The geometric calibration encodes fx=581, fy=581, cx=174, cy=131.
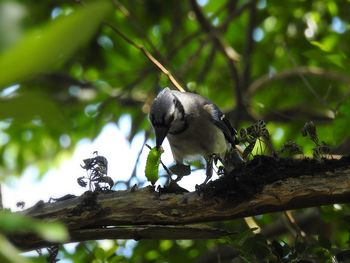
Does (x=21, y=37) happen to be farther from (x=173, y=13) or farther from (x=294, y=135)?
(x=173, y=13)

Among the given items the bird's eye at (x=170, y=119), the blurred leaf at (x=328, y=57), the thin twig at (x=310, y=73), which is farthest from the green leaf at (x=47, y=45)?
the thin twig at (x=310, y=73)

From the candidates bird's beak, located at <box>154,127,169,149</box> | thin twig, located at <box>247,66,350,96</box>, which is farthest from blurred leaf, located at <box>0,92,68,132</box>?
thin twig, located at <box>247,66,350,96</box>

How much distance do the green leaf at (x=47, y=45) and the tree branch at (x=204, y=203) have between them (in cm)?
195

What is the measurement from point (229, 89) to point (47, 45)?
5.81m

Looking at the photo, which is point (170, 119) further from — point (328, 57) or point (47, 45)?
point (47, 45)

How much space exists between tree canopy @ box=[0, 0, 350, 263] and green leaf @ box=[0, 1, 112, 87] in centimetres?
196

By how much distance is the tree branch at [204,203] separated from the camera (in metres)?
2.66

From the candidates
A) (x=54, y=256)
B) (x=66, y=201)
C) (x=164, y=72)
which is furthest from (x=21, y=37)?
(x=164, y=72)

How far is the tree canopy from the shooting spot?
3.40 metres

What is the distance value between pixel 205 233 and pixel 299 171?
0.53 metres

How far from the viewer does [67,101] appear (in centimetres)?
586

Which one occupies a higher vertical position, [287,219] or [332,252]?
[287,219]

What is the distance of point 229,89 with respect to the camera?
649 cm

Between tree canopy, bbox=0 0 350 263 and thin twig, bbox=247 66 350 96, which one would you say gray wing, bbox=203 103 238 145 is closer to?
tree canopy, bbox=0 0 350 263
